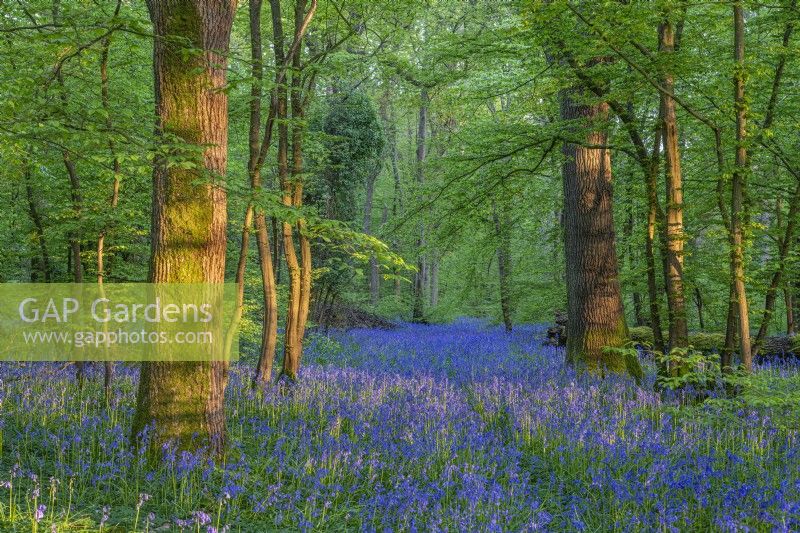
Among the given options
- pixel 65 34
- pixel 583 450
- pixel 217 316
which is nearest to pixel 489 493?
pixel 583 450

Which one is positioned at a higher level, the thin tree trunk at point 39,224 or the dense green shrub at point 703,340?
the thin tree trunk at point 39,224

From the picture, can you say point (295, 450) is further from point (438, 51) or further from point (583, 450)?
point (438, 51)

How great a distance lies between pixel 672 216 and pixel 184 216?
529 cm

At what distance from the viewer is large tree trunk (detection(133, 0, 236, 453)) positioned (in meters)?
4.61

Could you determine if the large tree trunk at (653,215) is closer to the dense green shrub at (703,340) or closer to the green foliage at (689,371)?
the green foliage at (689,371)

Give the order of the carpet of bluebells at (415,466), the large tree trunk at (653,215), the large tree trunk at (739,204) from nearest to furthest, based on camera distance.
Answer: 1. the carpet of bluebells at (415,466)
2. the large tree trunk at (739,204)
3. the large tree trunk at (653,215)

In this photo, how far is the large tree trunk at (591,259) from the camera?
8531mm

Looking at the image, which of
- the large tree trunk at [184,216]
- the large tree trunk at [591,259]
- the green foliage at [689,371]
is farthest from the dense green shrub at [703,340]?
the large tree trunk at [184,216]

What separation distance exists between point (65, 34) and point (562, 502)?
528 cm

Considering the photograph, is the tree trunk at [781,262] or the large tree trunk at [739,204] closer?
the large tree trunk at [739,204]

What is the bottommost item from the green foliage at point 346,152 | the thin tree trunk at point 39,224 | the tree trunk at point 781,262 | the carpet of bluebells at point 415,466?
the carpet of bluebells at point 415,466

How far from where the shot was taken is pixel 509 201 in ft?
34.6

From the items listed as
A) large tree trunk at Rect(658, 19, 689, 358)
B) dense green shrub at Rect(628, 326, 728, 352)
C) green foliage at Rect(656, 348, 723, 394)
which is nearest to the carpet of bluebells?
green foliage at Rect(656, 348, 723, 394)

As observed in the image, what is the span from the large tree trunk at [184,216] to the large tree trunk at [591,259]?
5.55 m
